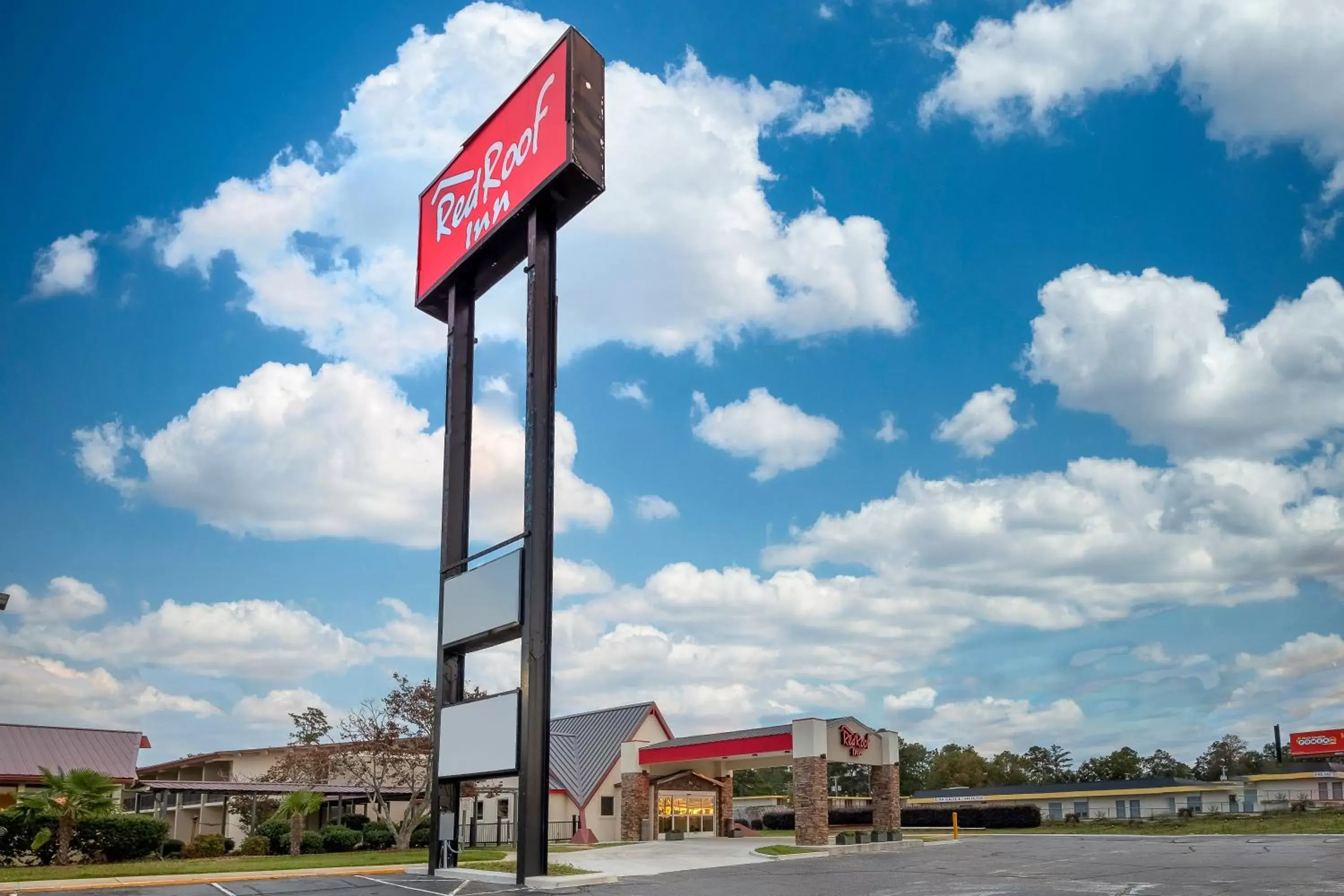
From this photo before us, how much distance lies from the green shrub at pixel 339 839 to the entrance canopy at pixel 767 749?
471 inches

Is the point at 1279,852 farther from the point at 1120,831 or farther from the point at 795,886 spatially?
the point at 1120,831

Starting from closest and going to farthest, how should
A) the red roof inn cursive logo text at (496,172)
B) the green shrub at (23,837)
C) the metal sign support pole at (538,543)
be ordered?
the metal sign support pole at (538,543)
the red roof inn cursive logo text at (496,172)
the green shrub at (23,837)

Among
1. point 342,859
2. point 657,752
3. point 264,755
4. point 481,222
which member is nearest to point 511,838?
point 657,752

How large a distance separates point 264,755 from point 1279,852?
37.4 meters

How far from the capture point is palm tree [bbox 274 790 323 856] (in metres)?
30.9

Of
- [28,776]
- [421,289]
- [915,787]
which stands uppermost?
[421,289]

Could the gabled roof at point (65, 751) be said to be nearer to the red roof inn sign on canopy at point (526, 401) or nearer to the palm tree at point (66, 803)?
the palm tree at point (66, 803)

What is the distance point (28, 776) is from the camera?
37.0 meters

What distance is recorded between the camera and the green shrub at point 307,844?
33594 mm

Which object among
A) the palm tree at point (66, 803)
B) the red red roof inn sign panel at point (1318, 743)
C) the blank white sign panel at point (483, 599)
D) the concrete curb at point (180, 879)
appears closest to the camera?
the concrete curb at point (180, 879)

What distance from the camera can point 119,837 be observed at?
30297 mm

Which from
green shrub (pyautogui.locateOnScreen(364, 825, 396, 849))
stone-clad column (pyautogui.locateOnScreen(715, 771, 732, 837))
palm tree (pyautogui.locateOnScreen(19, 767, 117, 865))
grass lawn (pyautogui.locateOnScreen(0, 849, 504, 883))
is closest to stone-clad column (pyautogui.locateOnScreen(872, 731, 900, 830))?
stone-clad column (pyautogui.locateOnScreen(715, 771, 732, 837))

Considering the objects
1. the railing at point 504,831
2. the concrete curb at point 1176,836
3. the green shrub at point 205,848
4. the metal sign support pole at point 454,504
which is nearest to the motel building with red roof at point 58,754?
the green shrub at point 205,848

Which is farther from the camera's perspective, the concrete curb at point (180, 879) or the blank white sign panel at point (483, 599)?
the blank white sign panel at point (483, 599)
